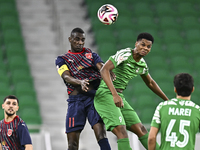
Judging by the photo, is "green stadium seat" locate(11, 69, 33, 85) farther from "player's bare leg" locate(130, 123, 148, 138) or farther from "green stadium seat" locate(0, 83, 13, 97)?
"player's bare leg" locate(130, 123, 148, 138)

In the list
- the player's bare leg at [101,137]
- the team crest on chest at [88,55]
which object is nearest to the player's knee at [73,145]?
the player's bare leg at [101,137]

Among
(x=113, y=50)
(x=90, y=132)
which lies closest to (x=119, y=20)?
(x=113, y=50)

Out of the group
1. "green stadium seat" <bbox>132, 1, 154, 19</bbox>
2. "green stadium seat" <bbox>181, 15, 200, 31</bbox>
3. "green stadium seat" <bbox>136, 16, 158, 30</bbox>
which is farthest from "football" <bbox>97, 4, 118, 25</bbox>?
"green stadium seat" <bbox>181, 15, 200, 31</bbox>

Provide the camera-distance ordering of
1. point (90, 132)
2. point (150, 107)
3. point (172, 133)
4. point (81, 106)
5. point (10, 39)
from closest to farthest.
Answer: point (172, 133)
point (81, 106)
point (90, 132)
point (150, 107)
point (10, 39)

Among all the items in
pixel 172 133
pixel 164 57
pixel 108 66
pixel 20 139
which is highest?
pixel 164 57

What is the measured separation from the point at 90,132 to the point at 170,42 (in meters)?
4.93

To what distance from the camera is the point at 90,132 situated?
28.5 ft

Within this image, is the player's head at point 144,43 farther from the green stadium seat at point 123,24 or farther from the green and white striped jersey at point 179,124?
the green stadium seat at point 123,24

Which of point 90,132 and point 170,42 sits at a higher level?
point 170,42

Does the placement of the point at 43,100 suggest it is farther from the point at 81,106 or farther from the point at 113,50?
the point at 81,106

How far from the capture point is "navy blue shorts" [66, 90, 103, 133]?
5.37 meters

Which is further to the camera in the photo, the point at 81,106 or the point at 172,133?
the point at 81,106

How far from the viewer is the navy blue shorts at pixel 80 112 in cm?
537

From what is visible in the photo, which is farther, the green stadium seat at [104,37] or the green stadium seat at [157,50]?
the green stadium seat at [104,37]
